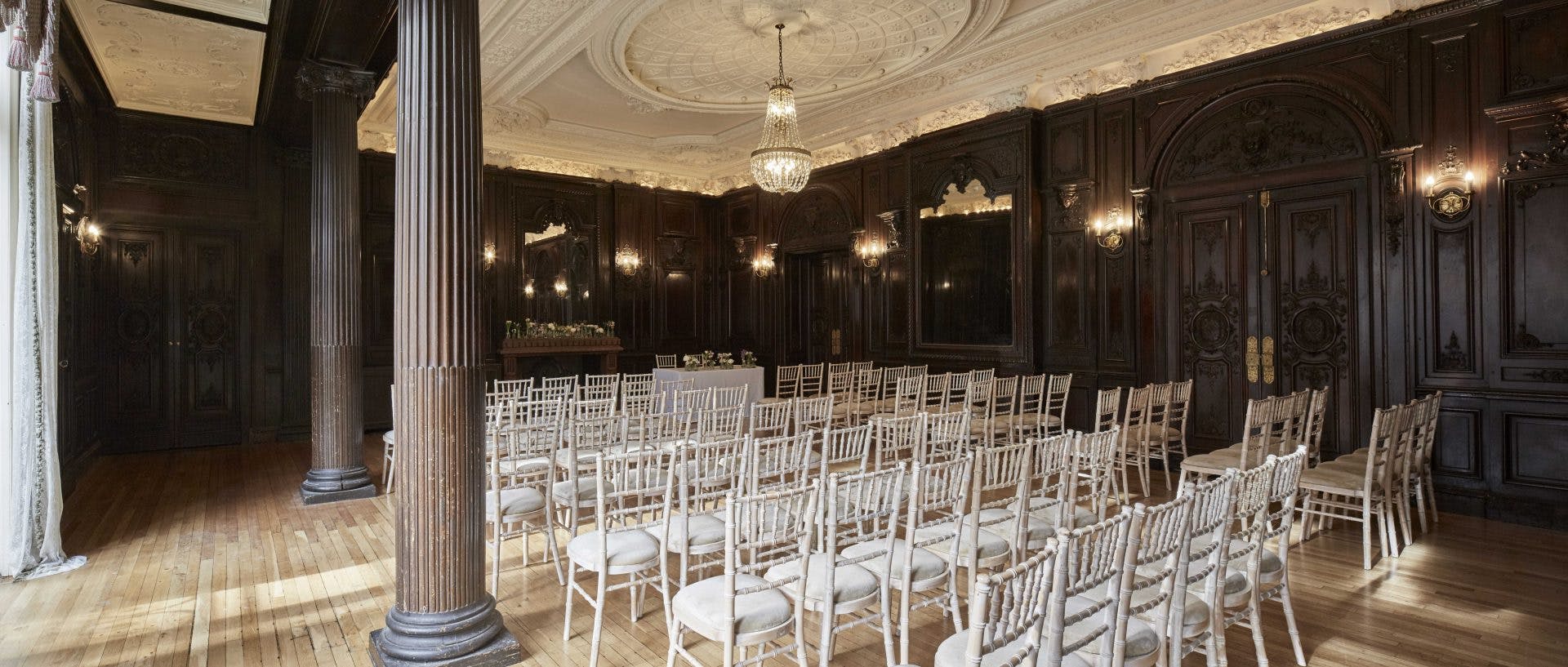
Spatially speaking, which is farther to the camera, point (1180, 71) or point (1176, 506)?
point (1180, 71)

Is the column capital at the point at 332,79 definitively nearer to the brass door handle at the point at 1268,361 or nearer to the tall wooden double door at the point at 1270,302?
the tall wooden double door at the point at 1270,302

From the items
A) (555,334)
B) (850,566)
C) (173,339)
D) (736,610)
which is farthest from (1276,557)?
(173,339)

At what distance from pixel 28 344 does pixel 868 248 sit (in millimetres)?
8344

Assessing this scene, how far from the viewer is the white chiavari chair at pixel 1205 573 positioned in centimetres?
241

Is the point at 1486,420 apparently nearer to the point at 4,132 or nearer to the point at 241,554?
the point at 241,554

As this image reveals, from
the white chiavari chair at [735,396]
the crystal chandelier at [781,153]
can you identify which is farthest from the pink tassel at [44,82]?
the crystal chandelier at [781,153]

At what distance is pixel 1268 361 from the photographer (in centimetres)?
697

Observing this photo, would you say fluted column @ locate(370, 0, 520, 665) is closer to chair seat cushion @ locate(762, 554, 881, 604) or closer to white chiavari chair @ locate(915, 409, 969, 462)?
chair seat cushion @ locate(762, 554, 881, 604)

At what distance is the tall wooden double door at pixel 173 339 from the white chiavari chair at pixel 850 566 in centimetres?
915

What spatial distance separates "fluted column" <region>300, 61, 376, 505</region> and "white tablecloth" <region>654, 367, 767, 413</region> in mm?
3373

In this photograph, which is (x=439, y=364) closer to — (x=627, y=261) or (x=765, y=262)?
(x=765, y=262)

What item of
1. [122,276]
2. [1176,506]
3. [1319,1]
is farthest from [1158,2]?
[122,276]

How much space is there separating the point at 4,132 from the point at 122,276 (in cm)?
548

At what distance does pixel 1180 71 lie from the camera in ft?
24.4
